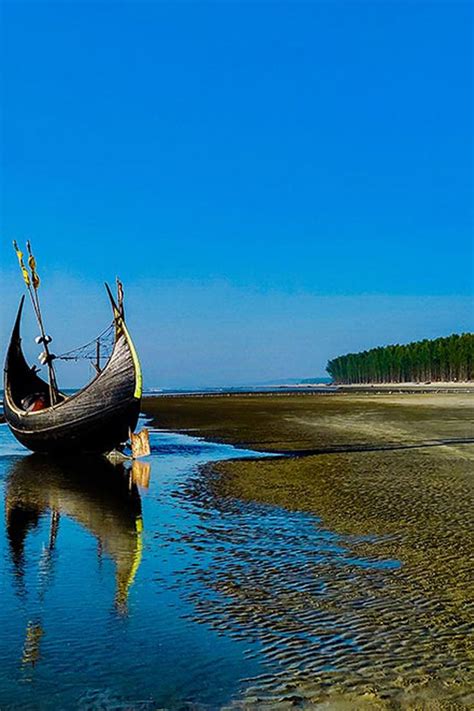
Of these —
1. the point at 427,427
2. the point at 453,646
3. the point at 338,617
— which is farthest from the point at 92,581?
the point at 427,427

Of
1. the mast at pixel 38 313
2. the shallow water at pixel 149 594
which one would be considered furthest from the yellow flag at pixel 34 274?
the shallow water at pixel 149 594

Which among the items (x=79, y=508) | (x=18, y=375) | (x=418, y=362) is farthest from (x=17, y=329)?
(x=418, y=362)

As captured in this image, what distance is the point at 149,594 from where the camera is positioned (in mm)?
7562

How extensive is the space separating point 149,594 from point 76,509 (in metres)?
5.74

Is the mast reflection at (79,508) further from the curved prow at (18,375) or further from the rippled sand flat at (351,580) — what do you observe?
the curved prow at (18,375)

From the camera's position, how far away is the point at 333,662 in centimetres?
557

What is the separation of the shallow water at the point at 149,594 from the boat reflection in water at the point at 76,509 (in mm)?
35

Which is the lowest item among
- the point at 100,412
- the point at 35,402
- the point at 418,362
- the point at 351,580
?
the point at 351,580

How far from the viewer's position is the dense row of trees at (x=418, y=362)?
120 metres

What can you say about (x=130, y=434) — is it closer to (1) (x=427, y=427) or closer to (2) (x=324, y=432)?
(2) (x=324, y=432)

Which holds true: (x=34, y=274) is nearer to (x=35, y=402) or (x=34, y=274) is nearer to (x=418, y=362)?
(x=35, y=402)

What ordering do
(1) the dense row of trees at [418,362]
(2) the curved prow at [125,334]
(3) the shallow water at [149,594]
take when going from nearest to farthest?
(3) the shallow water at [149,594] → (2) the curved prow at [125,334] → (1) the dense row of trees at [418,362]

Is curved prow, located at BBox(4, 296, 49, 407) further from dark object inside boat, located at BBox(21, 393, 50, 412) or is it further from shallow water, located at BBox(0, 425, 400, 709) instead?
shallow water, located at BBox(0, 425, 400, 709)

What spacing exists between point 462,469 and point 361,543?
7.45 m
